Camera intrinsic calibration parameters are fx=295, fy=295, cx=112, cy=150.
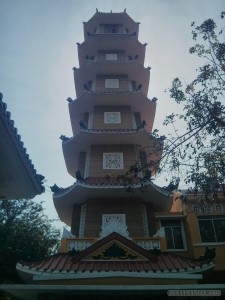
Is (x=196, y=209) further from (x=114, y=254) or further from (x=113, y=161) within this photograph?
(x=114, y=254)

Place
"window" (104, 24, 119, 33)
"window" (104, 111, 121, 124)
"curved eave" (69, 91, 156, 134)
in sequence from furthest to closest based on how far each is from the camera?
"window" (104, 24, 119, 33) < "curved eave" (69, 91, 156, 134) < "window" (104, 111, 121, 124)

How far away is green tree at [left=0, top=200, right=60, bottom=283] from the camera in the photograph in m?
15.2

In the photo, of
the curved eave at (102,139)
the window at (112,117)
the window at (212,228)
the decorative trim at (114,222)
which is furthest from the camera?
the window at (112,117)

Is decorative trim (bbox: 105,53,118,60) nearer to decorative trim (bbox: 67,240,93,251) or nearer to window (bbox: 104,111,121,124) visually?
window (bbox: 104,111,121,124)

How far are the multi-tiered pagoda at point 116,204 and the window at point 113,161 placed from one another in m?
0.05

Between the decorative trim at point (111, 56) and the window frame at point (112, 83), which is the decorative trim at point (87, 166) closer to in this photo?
the window frame at point (112, 83)

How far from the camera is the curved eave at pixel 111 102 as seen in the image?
16.3 m

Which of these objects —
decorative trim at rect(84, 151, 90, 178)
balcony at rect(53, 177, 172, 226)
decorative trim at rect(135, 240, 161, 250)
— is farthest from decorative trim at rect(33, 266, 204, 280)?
decorative trim at rect(84, 151, 90, 178)

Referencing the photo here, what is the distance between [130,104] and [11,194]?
39.1 ft

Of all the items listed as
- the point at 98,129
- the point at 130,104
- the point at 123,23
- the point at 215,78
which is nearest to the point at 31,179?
the point at 215,78

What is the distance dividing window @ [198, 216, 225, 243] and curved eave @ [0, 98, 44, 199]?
9978 mm

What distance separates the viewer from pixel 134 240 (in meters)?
10.7

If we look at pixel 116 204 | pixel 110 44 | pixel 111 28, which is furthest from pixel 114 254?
pixel 111 28

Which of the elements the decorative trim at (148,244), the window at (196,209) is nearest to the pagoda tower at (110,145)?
the decorative trim at (148,244)
